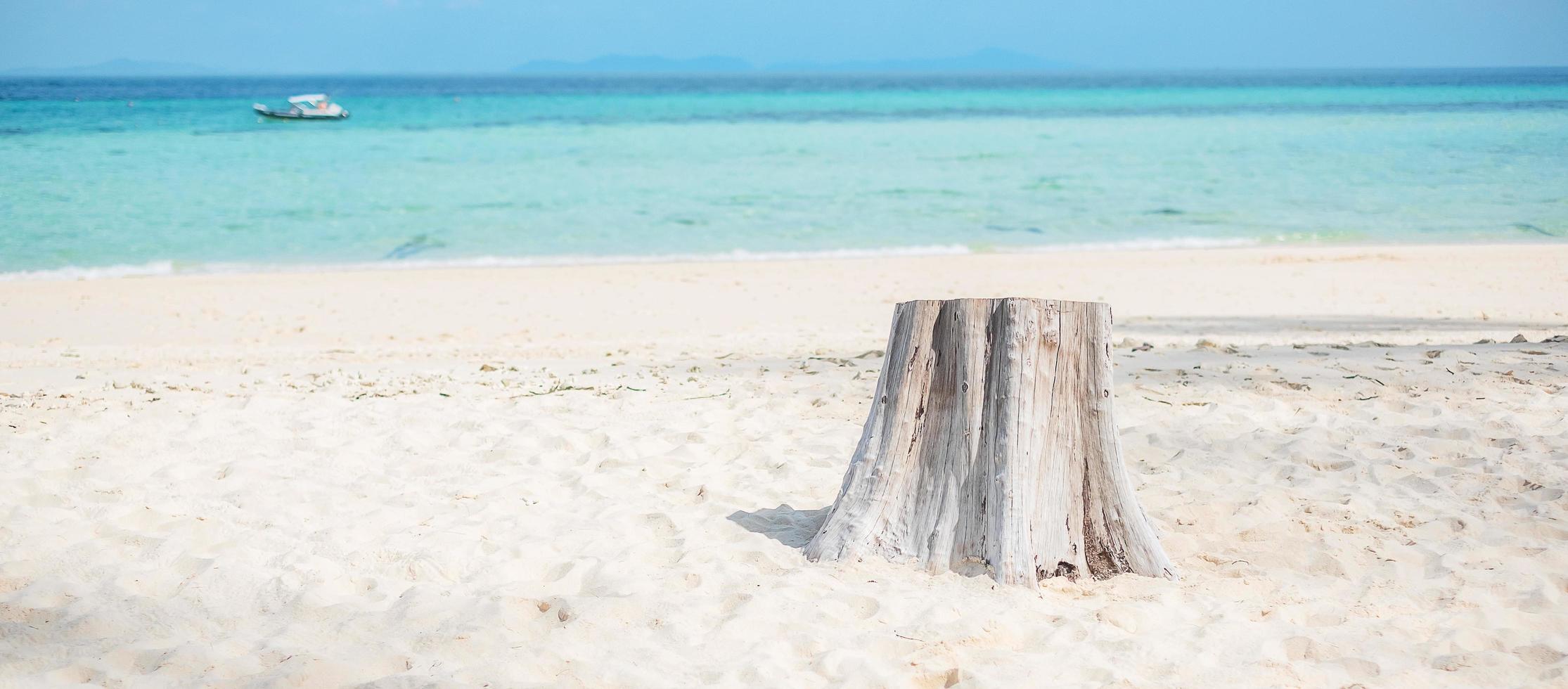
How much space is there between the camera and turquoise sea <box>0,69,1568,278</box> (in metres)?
15.5

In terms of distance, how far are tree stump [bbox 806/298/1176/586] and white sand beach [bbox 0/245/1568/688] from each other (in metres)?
0.13

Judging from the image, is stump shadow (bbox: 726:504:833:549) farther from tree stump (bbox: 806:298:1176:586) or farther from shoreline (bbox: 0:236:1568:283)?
shoreline (bbox: 0:236:1568:283)

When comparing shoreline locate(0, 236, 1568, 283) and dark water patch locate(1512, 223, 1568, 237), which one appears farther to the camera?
dark water patch locate(1512, 223, 1568, 237)

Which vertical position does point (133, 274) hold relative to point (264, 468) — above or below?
below

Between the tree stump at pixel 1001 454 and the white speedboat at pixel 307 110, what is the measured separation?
43741 millimetres

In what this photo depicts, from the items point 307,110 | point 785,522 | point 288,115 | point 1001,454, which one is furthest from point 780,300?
point 307,110

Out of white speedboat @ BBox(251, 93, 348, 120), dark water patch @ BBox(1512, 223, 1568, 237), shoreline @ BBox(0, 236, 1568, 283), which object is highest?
white speedboat @ BBox(251, 93, 348, 120)

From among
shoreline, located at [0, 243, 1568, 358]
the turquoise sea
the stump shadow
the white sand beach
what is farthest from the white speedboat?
the stump shadow

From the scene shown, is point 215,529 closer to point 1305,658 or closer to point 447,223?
point 1305,658

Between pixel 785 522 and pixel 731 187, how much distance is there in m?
18.0

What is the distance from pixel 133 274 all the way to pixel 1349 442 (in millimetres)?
13689

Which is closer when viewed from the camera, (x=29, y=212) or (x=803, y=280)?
(x=803, y=280)

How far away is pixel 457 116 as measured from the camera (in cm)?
4825

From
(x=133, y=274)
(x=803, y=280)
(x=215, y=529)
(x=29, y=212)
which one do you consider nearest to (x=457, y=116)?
(x=29, y=212)
